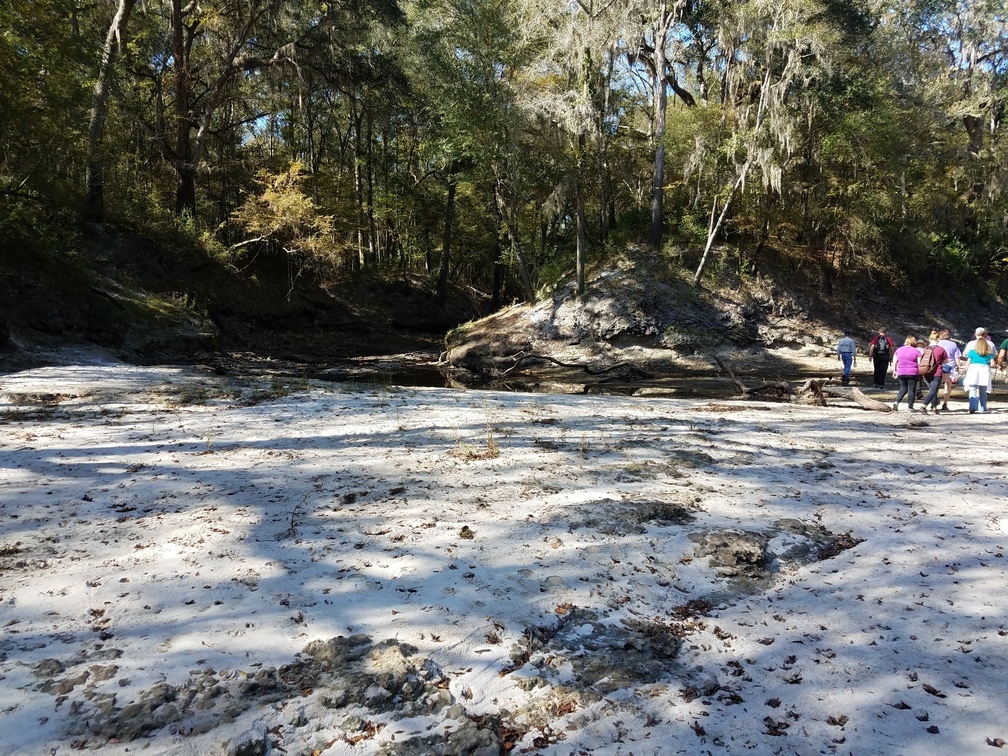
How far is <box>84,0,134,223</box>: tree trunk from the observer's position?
15848 millimetres

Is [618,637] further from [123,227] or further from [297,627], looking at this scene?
[123,227]

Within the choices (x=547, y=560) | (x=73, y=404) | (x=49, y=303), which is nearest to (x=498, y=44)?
(x=49, y=303)

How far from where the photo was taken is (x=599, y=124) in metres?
22.7

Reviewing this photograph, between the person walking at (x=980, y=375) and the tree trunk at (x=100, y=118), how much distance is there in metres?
21.0

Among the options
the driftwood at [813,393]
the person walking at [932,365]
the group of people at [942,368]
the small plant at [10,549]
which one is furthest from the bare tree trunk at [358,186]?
the small plant at [10,549]

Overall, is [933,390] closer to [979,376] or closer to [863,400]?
[979,376]

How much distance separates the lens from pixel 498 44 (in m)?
23.7

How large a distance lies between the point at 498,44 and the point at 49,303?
736 inches

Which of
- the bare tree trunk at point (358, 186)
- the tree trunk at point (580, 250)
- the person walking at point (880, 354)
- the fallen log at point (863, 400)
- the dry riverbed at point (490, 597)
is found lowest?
the dry riverbed at point (490, 597)

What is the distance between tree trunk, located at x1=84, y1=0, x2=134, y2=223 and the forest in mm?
159

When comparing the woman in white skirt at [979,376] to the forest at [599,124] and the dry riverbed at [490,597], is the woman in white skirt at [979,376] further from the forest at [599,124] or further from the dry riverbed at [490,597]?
the forest at [599,124]

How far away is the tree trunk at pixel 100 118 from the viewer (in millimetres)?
15848

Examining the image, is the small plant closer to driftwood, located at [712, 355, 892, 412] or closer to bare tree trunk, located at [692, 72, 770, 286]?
driftwood, located at [712, 355, 892, 412]

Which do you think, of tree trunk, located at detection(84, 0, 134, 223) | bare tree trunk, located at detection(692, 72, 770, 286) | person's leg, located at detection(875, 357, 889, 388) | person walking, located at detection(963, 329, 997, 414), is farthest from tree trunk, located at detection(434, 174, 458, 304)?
person walking, located at detection(963, 329, 997, 414)
